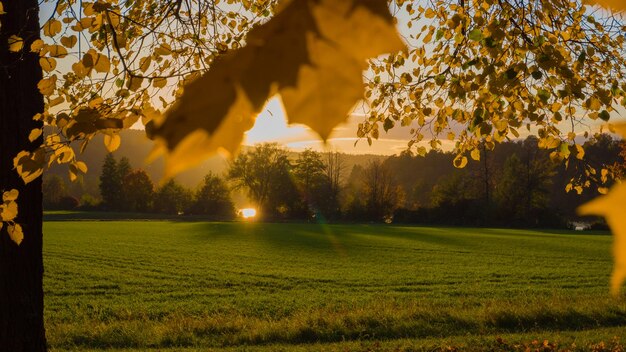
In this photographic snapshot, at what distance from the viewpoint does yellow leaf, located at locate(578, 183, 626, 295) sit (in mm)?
307

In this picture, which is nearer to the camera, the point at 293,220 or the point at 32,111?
the point at 32,111

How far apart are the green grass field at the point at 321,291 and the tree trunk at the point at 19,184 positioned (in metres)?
6.30

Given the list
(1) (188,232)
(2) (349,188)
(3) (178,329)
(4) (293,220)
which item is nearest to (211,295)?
(3) (178,329)

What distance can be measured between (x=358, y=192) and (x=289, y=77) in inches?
3263

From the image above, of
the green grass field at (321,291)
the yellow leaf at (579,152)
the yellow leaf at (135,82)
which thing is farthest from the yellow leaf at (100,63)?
the green grass field at (321,291)

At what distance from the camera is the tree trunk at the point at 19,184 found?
3.99 metres

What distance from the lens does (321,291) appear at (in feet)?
64.2

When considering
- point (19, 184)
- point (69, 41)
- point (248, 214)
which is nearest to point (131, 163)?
point (248, 214)

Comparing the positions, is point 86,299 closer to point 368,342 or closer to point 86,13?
point 368,342

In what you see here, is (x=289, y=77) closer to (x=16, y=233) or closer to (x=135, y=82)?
(x=135, y=82)

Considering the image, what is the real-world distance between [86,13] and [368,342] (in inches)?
343

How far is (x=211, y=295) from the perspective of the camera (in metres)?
18.3

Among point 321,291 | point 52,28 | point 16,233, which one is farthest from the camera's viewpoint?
point 321,291

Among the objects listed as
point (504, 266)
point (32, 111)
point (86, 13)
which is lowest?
point (504, 266)
